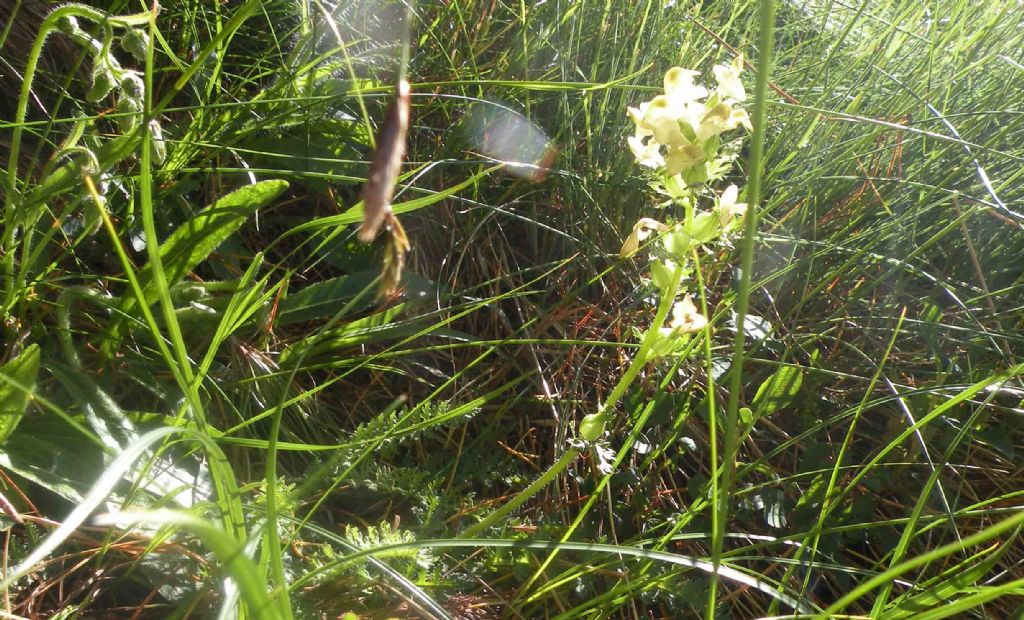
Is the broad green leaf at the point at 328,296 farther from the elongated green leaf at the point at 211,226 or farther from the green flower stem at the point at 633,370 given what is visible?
the green flower stem at the point at 633,370

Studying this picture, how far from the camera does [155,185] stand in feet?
4.03

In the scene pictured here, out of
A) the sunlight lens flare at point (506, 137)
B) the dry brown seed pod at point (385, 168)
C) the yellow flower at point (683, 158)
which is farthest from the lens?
the sunlight lens flare at point (506, 137)

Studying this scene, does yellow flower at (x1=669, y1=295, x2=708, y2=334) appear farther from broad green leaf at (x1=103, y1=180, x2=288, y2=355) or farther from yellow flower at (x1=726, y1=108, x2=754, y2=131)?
broad green leaf at (x1=103, y1=180, x2=288, y2=355)

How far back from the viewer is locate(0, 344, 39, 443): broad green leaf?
0.94 meters

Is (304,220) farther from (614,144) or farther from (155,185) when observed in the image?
(614,144)

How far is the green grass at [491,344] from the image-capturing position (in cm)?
97

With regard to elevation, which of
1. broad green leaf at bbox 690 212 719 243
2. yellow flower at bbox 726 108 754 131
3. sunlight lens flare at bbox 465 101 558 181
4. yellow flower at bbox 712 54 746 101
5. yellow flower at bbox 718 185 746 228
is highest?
yellow flower at bbox 712 54 746 101

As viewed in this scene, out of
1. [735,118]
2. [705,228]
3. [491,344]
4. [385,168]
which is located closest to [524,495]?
[491,344]

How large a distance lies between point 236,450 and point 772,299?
0.94 m

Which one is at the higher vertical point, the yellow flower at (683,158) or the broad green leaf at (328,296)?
the yellow flower at (683,158)

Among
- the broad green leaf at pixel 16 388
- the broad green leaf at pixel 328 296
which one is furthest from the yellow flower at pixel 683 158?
the broad green leaf at pixel 16 388

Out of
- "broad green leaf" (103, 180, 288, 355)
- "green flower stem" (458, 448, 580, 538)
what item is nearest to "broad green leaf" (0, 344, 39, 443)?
"broad green leaf" (103, 180, 288, 355)

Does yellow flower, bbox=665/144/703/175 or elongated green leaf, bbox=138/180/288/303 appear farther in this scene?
elongated green leaf, bbox=138/180/288/303

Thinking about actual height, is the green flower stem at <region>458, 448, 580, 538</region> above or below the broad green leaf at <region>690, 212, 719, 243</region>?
below
